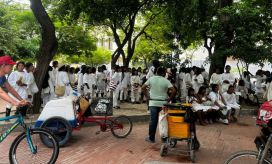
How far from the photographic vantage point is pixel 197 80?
1559cm

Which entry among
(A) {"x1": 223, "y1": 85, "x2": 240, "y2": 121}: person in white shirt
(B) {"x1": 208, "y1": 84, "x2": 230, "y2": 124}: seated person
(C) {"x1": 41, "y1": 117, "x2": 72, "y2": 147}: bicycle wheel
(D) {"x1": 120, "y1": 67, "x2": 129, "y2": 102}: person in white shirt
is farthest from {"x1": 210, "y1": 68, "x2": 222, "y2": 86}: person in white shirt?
(C) {"x1": 41, "y1": 117, "x2": 72, "y2": 147}: bicycle wheel

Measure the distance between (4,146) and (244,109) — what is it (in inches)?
386

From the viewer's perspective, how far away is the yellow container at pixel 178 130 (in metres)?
7.28

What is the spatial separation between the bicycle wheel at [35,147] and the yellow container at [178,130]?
8.04 ft

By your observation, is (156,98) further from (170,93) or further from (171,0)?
(171,0)

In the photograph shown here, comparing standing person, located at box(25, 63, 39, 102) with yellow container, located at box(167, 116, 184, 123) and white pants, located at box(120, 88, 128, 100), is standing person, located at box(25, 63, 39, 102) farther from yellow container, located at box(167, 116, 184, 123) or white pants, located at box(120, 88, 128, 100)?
white pants, located at box(120, 88, 128, 100)

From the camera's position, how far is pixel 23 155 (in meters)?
5.78

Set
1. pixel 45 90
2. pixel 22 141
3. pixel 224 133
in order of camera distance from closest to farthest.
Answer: pixel 22 141 < pixel 224 133 < pixel 45 90

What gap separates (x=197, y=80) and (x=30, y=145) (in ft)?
35.5

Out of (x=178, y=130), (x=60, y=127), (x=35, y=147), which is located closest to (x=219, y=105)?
(x=178, y=130)

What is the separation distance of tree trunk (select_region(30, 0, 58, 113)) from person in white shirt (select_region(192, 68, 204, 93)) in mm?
6956

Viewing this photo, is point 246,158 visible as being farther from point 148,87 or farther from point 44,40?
point 44,40

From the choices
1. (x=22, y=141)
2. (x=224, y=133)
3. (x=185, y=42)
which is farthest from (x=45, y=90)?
(x=185, y=42)

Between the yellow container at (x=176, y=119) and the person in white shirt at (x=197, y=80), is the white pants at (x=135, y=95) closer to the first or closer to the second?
the person in white shirt at (x=197, y=80)
